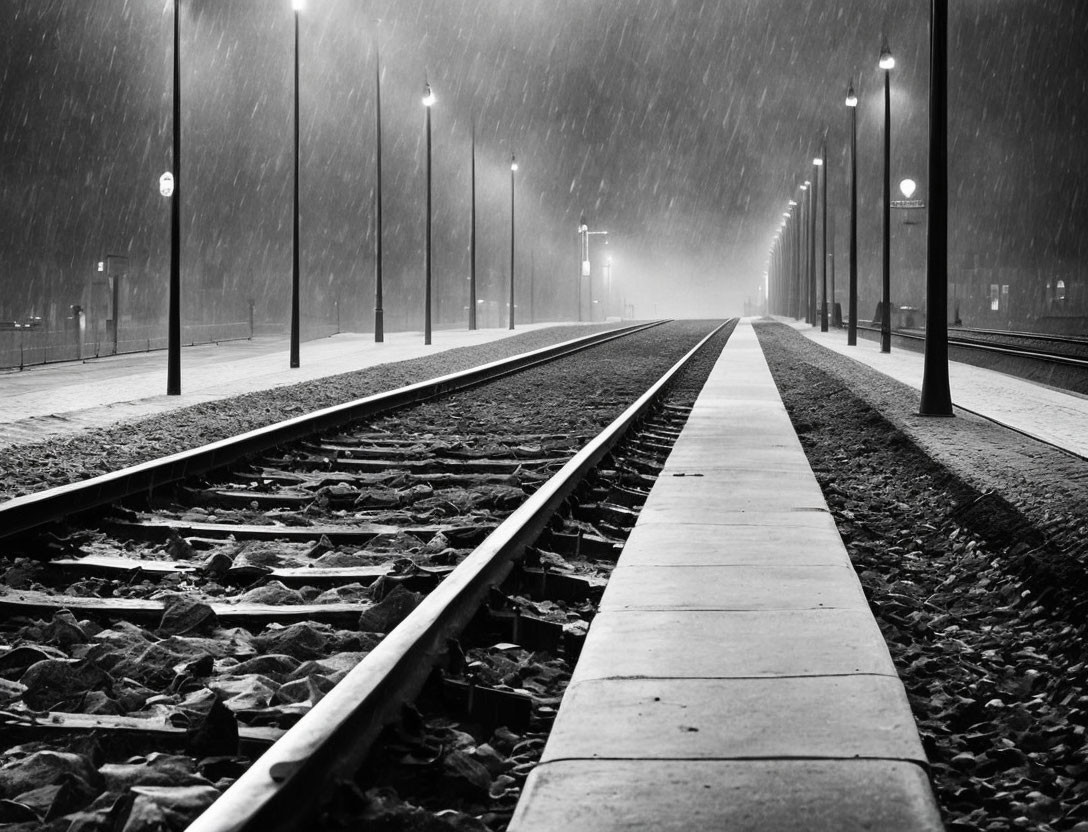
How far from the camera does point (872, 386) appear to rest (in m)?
23.2

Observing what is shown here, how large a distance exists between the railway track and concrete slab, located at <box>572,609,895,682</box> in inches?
12.5

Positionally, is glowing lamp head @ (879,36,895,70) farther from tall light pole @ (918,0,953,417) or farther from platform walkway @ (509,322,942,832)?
platform walkway @ (509,322,942,832)

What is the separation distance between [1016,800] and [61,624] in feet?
11.8

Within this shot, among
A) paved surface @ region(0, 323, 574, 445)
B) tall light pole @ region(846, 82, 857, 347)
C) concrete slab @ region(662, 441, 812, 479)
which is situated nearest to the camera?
concrete slab @ region(662, 441, 812, 479)

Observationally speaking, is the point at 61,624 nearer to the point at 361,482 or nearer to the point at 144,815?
the point at 144,815

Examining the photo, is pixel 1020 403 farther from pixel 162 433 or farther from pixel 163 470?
pixel 163 470

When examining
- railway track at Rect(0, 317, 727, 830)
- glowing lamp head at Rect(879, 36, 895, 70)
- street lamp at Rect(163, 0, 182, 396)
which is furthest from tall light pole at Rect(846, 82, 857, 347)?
railway track at Rect(0, 317, 727, 830)

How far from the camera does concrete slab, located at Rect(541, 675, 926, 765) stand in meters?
3.75

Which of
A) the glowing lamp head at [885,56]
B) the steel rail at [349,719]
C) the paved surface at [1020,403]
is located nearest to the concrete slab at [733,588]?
the steel rail at [349,719]

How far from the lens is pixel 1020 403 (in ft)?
62.3

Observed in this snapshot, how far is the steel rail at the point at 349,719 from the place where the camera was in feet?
9.37

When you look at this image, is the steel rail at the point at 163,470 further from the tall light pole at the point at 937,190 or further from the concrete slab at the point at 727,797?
the tall light pole at the point at 937,190

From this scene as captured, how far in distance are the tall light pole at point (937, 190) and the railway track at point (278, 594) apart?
6.50 meters

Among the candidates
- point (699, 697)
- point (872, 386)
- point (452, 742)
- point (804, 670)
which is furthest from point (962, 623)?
point (872, 386)
